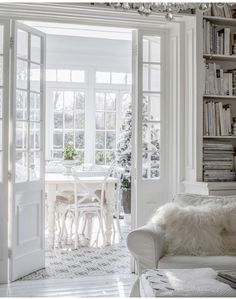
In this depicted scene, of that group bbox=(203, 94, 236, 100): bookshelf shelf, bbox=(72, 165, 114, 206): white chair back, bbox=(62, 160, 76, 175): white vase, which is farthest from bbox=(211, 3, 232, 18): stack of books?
bbox=(62, 160, 76, 175): white vase

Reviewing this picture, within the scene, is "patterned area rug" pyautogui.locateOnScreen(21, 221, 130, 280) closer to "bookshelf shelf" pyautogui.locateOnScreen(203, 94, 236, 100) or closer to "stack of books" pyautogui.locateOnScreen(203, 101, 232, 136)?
"stack of books" pyautogui.locateOnScreen(203, 101, 232, 136)

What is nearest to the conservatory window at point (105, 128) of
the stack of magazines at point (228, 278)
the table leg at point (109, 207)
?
the table leg at point (109, 207)

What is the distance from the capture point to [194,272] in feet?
8.23

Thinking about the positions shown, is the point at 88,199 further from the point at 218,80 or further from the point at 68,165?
the point at 218,80

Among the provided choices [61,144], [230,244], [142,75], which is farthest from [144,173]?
[61,144]

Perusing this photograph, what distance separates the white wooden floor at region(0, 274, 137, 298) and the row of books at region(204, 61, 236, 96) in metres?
2.01

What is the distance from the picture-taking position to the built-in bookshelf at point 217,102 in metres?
4.17

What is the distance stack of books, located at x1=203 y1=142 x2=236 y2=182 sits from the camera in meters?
4.15

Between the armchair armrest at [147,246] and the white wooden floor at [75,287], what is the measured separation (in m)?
0.64

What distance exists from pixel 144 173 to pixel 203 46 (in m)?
1.40

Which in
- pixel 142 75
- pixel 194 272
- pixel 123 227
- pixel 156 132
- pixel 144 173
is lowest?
pixel 123 227

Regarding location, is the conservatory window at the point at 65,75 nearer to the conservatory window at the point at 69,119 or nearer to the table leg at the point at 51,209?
the conservatory window at the point at 69,119

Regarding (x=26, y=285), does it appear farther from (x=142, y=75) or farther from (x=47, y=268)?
(x=142, y=75)

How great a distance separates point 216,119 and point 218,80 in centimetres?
39
